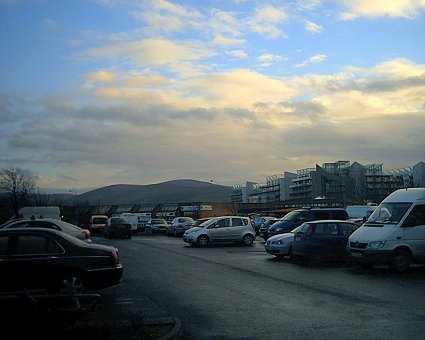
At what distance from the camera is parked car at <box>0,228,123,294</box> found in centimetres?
1082

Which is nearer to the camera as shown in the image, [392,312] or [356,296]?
[392,312]

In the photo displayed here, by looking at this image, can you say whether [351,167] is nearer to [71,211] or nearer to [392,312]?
[71,211]

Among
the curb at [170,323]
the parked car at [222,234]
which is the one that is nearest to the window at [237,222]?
the parked car at [222,234]

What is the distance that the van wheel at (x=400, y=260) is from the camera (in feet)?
53.5

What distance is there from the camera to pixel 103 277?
1141 centimetres

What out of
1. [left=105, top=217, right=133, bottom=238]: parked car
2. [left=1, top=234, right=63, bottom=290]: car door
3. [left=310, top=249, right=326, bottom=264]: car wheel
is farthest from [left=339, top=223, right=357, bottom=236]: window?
[left=105, top=217, right=133, bottom=238]: parked car

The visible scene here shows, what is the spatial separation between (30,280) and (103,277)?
146 cm

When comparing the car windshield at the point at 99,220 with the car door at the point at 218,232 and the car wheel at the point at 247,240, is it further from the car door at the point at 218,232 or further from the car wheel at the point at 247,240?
the car wheel at the point at 247,240

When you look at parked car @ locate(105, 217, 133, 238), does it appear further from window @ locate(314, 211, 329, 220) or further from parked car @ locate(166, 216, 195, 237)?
window @ locate(314, 211, 329, 220)

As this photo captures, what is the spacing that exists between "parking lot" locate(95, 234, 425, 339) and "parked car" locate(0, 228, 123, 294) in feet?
3.52

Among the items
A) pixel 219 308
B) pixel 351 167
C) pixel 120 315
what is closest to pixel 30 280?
pixel 120 315

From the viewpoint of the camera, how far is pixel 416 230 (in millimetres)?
16625

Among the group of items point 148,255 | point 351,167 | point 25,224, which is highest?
point 351,167

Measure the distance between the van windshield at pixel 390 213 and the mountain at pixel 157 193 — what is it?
132195 millimetres
